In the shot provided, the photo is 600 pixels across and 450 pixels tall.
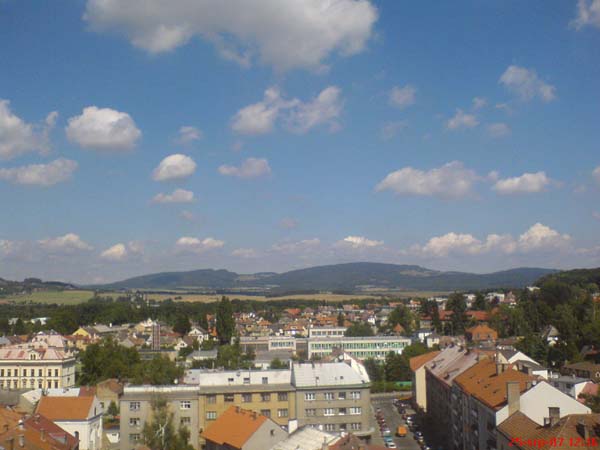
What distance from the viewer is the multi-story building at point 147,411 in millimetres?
47625

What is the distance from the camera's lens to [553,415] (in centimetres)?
3228

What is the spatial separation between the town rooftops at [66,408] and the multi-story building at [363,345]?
246 feet

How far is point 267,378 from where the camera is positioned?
5166 centimetres

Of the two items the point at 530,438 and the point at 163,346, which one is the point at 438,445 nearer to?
the point at 530,438

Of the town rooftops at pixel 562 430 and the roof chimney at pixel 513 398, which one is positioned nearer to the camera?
the town rooftops at pixel 562 430

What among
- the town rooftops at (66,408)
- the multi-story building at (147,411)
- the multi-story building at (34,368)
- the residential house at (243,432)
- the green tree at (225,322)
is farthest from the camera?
the green tree at (225,322)

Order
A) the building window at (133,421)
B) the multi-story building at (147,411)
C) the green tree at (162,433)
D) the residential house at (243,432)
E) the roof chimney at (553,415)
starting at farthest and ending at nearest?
the building window at (133,421)
the multi-story building at (147,411)
the green tree at (162,433)
the residential house at (243,432)
the roof chimney at (553,415)

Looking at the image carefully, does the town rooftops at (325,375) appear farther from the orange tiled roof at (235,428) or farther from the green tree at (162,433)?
the green tree at (162,433)

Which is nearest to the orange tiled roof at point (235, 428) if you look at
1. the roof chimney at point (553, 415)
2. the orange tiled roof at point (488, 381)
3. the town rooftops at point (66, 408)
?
the town rooftops at point (66, 408)

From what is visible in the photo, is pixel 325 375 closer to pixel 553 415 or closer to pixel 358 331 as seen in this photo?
pixel 553 415

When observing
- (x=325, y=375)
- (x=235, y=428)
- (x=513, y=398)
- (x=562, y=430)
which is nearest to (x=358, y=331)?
(x=325, y=375)

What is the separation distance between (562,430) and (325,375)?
23624 mm

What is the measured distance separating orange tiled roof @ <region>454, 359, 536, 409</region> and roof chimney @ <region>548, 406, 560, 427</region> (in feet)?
11.9

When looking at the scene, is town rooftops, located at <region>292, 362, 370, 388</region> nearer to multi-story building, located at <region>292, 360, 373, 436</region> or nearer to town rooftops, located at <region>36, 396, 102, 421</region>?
multi-story building, located at <region>292, 360, 373, 436</region>
